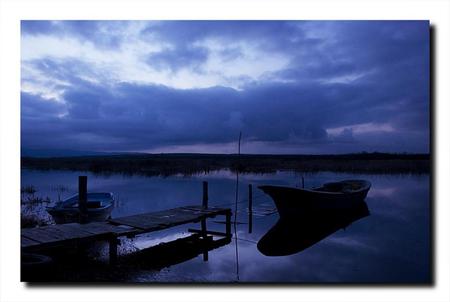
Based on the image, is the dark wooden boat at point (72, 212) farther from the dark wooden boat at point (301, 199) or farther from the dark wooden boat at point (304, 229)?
the dark wooden boat at point (301, 199)

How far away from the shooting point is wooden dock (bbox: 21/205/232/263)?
5.45 meters

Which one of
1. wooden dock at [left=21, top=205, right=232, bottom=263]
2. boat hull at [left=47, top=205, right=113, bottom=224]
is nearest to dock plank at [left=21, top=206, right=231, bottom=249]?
wooden dock at [left=21, top=205, right=232, bottom=263]

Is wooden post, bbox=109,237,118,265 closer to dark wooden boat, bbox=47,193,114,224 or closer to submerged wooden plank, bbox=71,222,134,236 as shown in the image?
submerged wooden plank, bbox=71,222,134,236

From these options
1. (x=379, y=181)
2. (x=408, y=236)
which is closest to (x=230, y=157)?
(x=379, y=181)

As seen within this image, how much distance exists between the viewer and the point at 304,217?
10797 millimetres

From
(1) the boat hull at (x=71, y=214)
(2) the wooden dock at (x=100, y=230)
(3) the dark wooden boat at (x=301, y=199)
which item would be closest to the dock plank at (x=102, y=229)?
(2) the wooden dock at (x=100, y=230)

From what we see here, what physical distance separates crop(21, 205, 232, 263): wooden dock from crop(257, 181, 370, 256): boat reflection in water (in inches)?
88.2

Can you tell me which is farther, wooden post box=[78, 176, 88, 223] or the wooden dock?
wooden post box=[78, 176, 88, 223]

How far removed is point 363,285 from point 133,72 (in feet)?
16.6

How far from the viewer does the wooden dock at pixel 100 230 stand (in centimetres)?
545

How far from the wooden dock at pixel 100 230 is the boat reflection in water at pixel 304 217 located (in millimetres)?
2241

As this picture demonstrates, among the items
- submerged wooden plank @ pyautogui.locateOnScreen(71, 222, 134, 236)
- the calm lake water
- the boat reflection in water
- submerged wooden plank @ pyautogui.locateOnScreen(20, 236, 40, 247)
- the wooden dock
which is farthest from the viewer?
the boat reflection in water

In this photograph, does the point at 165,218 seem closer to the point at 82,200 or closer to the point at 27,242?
the point at 82,200
